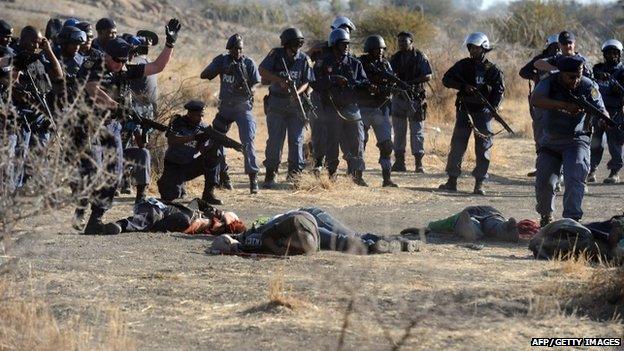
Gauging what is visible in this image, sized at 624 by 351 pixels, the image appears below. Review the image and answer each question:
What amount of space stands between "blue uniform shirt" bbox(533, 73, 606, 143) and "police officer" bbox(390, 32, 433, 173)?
199 inches

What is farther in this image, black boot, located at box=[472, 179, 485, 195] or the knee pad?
the knee pad

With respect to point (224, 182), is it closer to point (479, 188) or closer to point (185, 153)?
point (185, 153)

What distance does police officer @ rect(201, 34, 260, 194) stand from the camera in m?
14.6

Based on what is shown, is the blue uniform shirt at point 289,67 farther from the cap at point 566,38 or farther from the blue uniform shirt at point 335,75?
the cap at point 566,38

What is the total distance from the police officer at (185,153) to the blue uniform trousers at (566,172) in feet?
10.5

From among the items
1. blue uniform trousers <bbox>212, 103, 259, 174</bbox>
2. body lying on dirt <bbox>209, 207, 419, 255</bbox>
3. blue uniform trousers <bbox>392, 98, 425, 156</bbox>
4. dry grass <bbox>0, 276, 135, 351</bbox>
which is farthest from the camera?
blue uniform trousers <bbox>392, 98, 425, 156</bbox>

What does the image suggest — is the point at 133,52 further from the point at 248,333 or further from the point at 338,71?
the point at 248,333

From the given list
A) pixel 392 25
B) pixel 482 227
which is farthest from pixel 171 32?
pixel 392 25

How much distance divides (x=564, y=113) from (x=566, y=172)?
52cm

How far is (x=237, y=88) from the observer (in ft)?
47.7

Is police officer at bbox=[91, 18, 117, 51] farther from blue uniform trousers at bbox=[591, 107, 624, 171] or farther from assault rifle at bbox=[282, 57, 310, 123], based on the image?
blue uniform trousers at bbox=[591, 107, 624, 171]

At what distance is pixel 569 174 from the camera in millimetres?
11445

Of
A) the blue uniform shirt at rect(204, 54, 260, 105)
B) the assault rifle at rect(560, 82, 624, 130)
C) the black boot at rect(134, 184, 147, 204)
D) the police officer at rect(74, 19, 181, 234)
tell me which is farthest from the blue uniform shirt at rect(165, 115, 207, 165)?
the assault rifle at rect(560, 82, 624, 130)

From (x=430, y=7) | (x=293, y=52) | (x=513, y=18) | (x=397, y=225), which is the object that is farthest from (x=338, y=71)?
(x=430, y=7)
